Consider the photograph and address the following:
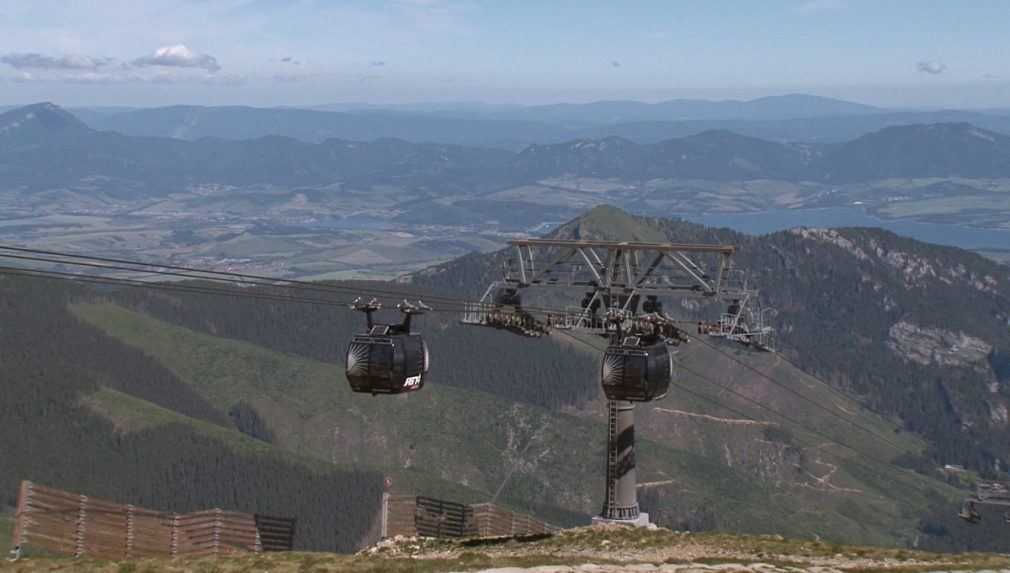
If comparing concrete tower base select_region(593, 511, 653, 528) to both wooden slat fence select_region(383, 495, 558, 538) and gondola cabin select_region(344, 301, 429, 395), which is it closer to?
wooden slat fence select_region(383, 495, 558, 538)

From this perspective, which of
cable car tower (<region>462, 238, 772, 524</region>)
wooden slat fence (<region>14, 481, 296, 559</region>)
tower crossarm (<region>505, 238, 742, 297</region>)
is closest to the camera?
wooden slat fence (<region>14, 481, 296, 559</region>)

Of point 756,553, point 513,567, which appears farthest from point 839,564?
point 513,567

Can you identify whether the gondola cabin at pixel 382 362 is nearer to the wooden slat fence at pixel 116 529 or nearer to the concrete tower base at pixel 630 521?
the wooden slat fence at pixel 116 529

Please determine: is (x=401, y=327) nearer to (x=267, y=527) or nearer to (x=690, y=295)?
(x=267, y=527)

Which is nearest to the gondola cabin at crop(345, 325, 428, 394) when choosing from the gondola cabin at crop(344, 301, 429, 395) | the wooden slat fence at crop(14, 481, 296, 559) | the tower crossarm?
the gondola cabin at crop(344, 301, 429, 395)

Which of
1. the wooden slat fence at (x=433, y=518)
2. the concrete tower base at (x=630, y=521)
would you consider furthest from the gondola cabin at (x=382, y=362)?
the concrete tower base at (x=630, y=521)

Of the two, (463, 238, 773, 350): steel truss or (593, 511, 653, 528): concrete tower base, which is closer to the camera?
(463, 238, 773, 350): steel truss

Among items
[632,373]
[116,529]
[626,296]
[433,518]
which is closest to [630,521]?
[433,518]

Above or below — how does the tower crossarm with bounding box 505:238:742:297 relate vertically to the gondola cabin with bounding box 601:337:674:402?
above

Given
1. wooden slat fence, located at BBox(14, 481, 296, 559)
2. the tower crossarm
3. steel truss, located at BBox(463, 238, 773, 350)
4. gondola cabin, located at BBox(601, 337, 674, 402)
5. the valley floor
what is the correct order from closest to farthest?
1. the valley floor
2. wooden slat fence, located at BBox(14, 481, 296, 559)
3. gondola cabin, located at BBox(601, 337, 674, 402)
4. steel truss, located at BBox(463, 238, 773, 350)
5. the tower crossarm
